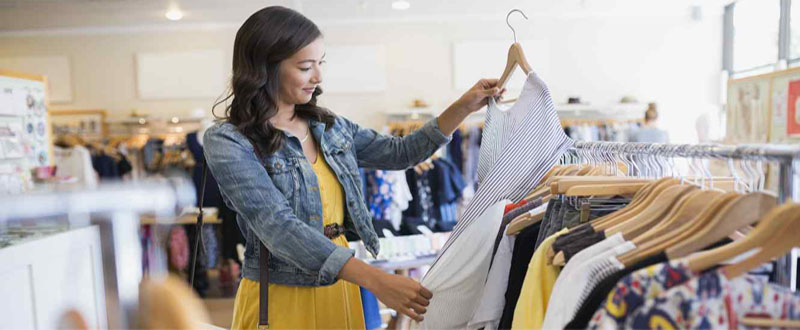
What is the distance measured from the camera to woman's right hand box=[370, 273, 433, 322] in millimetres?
1037

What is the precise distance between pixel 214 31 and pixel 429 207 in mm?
3886

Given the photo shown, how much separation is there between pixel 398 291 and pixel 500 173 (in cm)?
41

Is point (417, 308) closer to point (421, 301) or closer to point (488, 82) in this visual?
point (421, 301)

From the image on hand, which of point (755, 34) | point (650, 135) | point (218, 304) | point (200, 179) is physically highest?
point (755, 34)

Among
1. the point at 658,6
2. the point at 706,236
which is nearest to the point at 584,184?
the point at 706,236

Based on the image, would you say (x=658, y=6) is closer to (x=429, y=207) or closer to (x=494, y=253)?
(x=429, y=207)

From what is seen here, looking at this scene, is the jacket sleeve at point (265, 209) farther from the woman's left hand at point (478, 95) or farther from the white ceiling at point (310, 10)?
the white ceiling at point (310, 10)

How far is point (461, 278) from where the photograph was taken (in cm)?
116

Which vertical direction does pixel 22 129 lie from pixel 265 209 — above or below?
above

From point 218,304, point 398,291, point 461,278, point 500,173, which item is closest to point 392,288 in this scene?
point 398,291

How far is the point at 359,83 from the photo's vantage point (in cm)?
634

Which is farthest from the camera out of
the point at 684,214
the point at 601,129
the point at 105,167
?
the point at 105,167

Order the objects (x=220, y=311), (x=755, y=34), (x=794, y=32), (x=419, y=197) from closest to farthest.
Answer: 1. (x=419, y=197)
2. (x=220, y=311)
3. (x=794, y=32)
4. (x=755, y=34)

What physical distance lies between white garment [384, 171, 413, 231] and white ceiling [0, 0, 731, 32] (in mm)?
2414
